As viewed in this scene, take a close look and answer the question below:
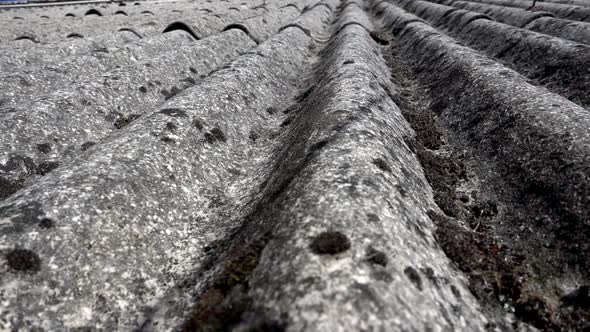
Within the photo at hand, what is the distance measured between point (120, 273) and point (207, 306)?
225 centimetres

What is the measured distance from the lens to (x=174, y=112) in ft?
37.2

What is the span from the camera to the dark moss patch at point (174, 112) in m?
11.2

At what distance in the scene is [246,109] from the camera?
45.4 feet

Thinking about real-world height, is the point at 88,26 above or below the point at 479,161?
below

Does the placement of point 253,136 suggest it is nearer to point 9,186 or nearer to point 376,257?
point 9,186

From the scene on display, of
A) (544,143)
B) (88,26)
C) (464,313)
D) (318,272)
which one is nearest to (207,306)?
(318,272)

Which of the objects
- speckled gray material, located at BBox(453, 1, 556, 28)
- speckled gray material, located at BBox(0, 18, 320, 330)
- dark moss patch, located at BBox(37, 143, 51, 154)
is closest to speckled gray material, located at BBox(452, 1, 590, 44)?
speckled gray material, located at BBox(453, 1, 556, 28)

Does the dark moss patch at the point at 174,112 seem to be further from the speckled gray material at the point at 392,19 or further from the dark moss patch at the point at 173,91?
the speckled gray material at the point at 392,19

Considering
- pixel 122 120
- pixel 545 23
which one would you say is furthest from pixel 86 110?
pixel 545 23

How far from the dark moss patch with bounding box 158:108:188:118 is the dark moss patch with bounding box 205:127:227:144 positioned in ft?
3.09

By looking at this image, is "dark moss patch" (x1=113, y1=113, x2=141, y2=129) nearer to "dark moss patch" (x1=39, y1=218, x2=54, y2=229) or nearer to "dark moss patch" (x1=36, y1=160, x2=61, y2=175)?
"dark moss patch" (x1=36, y1=160, x2=61, y2=175)

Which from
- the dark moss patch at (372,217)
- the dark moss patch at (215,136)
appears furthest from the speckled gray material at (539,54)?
the dark moss patch at (215,136)

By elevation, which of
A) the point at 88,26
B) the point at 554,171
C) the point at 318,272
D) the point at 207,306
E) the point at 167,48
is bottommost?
the point at 88,26

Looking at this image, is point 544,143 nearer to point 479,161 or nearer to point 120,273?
point 479,161
